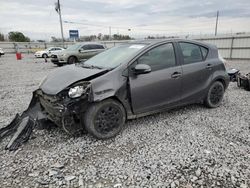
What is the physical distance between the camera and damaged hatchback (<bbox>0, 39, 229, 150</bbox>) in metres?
2.95

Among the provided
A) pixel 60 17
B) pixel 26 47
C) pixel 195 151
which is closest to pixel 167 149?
pixel 195 151

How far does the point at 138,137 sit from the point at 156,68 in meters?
1.25

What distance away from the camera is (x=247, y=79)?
19.6 ft

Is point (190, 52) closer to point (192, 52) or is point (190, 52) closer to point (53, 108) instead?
point (192, 52)

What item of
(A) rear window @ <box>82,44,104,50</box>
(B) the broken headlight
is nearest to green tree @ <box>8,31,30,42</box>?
(A) rear window @ <box>82,44,104,50</box>

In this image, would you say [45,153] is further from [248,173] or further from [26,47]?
[26,47]

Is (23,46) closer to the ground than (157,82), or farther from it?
farther from it

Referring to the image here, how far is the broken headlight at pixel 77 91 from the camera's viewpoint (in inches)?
113

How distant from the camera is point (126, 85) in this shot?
319 cm

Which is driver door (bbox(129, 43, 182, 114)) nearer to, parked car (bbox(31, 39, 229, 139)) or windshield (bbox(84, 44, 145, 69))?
parked car (bbox(31, 39, 229, 139))

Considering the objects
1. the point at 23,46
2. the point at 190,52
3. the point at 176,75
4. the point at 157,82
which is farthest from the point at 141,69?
the point at 23,46

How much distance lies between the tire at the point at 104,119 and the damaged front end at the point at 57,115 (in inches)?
5.6

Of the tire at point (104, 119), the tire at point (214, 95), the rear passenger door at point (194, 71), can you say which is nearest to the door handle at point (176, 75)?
the rear passenger door at point (194, 71)

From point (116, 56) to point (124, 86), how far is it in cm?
80
